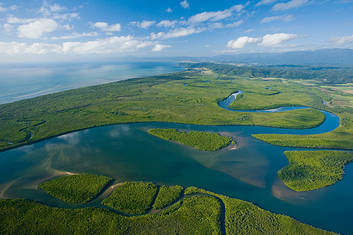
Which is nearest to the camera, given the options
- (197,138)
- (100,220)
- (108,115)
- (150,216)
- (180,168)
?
(100,220)

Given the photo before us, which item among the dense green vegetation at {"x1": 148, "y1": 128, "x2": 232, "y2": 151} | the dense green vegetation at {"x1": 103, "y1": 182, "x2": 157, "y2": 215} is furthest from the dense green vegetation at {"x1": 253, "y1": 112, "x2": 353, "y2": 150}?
the dense green vegetation at {"x1": 103, "y1": 182, "x2": 157, "y2": 215}

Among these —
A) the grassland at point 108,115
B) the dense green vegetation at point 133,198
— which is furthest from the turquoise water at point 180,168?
the grassland at point 108,115

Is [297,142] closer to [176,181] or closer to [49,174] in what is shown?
[176,181]

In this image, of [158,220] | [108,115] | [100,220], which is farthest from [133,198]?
[108,115]

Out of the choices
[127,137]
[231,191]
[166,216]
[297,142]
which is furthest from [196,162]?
[297,142]

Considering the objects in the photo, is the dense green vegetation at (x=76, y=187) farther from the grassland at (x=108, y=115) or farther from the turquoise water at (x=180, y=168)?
the grassland at (x=108, y=115)

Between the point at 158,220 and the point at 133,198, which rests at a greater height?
the point at 133,198

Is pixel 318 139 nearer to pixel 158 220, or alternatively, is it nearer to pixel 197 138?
pixel 197 138

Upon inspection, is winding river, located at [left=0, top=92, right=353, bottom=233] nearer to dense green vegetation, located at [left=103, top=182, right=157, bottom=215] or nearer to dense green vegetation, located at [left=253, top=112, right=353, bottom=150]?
dense green vegetation, located at [left=103, top=182, right=157, bottom=215]
